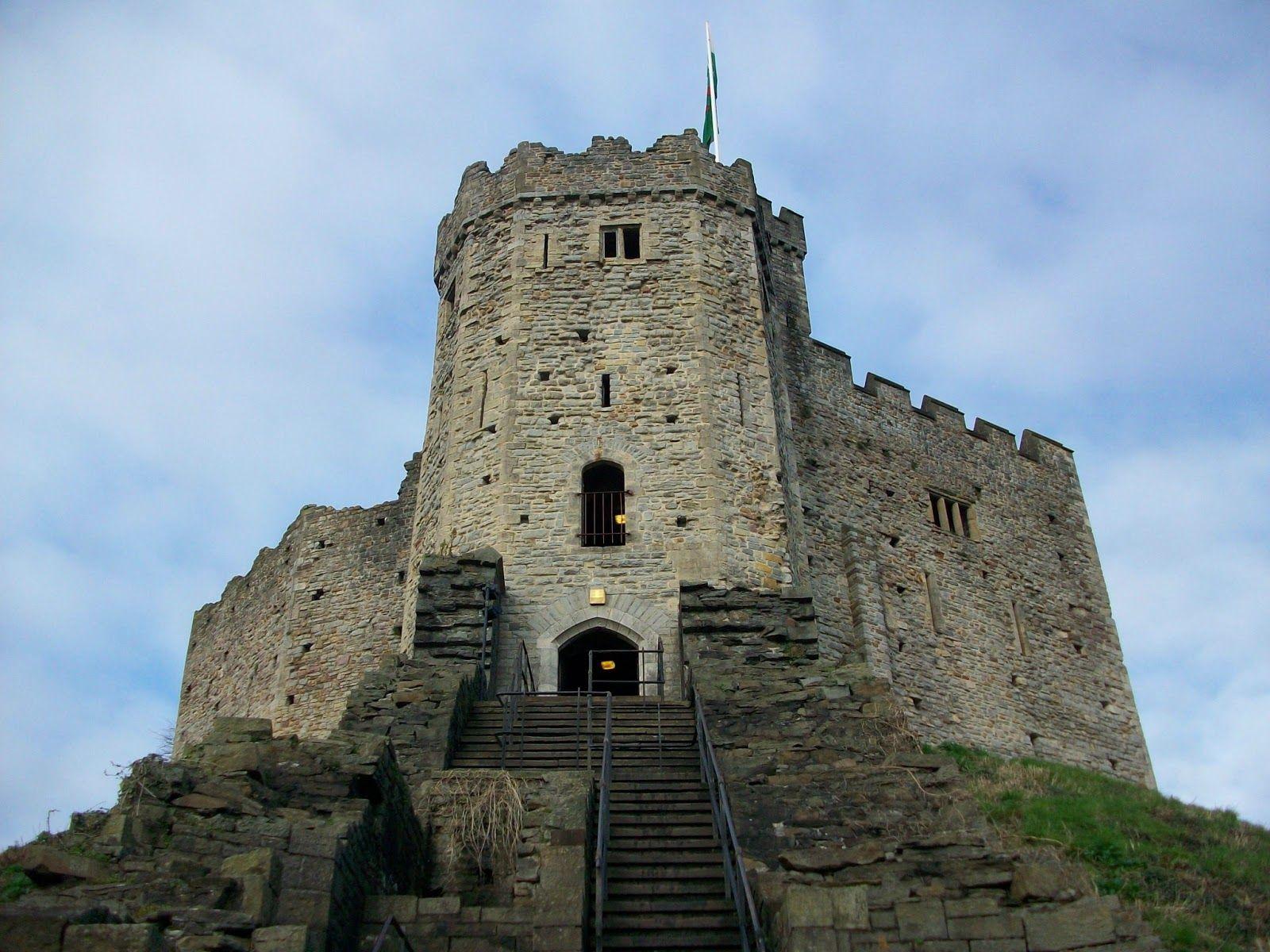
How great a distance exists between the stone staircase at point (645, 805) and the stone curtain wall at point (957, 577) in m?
8.95

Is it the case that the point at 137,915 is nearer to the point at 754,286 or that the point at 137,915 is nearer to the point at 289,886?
the point at 289,886

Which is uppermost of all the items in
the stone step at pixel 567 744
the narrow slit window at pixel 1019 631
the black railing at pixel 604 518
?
the narrow slit window at pixel 1019 631

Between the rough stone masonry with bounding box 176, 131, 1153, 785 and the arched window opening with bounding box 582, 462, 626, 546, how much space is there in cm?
14

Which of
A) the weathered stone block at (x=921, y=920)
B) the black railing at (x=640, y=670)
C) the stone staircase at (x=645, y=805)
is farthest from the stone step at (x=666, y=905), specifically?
the black railing at (x=640, y=670)

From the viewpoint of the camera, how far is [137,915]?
7.59m

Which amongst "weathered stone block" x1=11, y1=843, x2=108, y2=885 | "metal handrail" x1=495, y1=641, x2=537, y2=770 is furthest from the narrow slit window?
"weathered stone block" x1=11, y1=843, x2=108, y2=885

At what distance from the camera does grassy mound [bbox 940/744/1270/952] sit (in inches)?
465

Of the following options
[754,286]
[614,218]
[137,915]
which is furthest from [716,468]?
[137,915]

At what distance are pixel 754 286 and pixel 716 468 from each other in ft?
13.4

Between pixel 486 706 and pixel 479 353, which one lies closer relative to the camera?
pixel 486 706

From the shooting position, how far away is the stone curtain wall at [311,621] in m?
24.5

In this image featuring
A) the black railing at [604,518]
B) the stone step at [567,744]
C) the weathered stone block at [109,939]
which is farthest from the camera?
the black railing at [604,518]

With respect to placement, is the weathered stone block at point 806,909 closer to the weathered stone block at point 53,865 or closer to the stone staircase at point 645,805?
the stone staircase at point 645,805

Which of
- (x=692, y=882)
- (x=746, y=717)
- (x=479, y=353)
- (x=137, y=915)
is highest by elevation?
(x=479, y=353)
